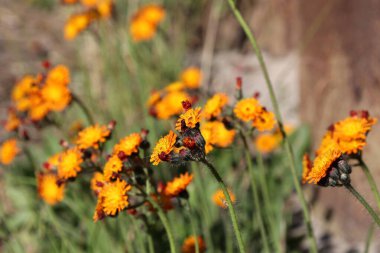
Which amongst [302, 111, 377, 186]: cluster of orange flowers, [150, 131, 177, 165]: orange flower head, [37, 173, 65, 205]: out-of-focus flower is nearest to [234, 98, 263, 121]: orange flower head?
[302, 111, 377, 186]: cluster of orange flowers

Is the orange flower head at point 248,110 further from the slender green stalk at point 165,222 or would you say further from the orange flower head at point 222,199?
the slender green stalk at point 165,222

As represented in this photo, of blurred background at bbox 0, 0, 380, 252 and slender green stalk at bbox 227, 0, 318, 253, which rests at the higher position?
blurred background at bbox 0, 0, 380, 252

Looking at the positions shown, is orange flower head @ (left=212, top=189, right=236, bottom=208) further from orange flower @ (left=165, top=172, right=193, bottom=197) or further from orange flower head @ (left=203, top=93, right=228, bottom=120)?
orange flower head @ (left=203, top=93, right=228, bottom=120)

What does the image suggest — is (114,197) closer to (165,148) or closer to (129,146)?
(129,146)

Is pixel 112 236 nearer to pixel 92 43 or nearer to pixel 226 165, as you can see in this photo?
pixel 226 165

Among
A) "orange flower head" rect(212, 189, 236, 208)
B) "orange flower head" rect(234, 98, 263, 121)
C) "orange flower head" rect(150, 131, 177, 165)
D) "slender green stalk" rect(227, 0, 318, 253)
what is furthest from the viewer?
"orange flower head" rect(234, 98, 263, 121)

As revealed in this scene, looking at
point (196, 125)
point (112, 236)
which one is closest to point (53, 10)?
point (112, 236)

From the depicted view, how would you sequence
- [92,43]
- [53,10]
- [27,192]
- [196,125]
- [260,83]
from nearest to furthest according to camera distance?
1. [196,125]
2. [27,192]
3. [260,83]
4. [92,43]
5. [53,10]
